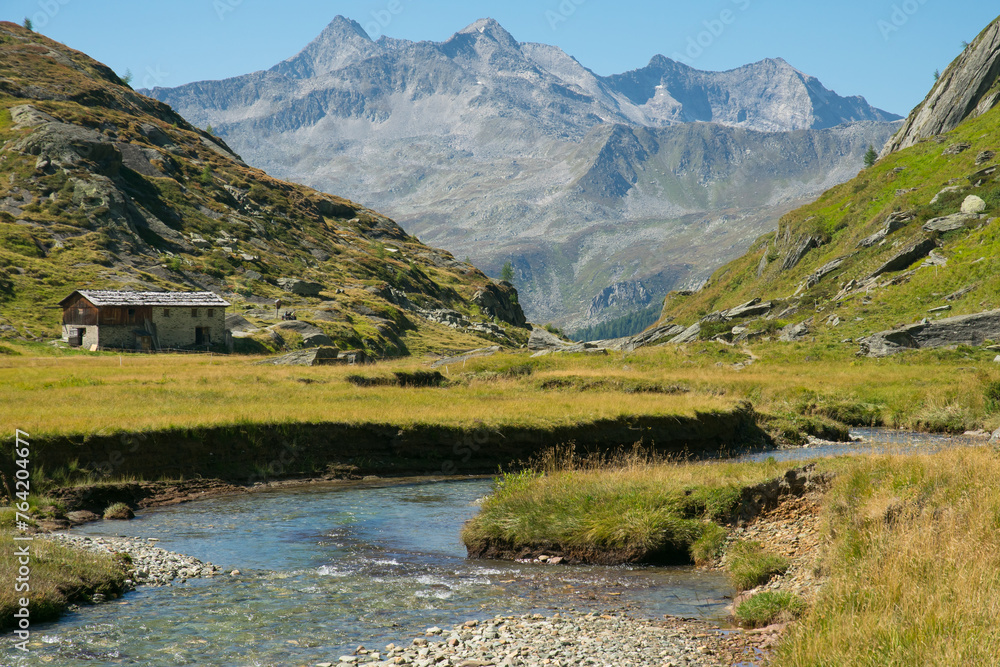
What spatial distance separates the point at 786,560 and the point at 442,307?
147 metres

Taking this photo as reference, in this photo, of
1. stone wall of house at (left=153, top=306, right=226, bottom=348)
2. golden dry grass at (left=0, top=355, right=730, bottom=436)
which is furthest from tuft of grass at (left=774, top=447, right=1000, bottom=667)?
stone wall of house at (left=153, top=306, right=226, bottom=348)

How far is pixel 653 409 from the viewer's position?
120 feet

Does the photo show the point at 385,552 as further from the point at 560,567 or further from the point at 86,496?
the point at 86,496

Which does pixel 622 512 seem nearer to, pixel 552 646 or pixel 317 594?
pixel 552 646

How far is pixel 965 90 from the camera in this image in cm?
10244

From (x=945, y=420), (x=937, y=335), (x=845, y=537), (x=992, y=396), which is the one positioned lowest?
(x=845, y=537)

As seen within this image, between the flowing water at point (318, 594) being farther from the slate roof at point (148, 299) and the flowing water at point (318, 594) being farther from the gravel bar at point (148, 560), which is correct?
the slate roof at point (148, 299)

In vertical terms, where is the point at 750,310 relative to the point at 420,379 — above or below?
above

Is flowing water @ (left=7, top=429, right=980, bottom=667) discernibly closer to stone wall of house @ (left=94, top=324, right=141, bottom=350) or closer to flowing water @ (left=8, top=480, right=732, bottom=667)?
flowing water @ (left=8, top=480, right=732, bottom=667)

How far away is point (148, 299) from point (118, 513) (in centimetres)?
6229

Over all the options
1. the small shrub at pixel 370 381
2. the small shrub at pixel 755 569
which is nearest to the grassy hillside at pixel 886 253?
the small shrub at pixel 370 381

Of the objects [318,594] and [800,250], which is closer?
[318,594]

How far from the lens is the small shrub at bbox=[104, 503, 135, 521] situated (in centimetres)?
2280

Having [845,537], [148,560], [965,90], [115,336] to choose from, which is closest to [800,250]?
[965,90]
